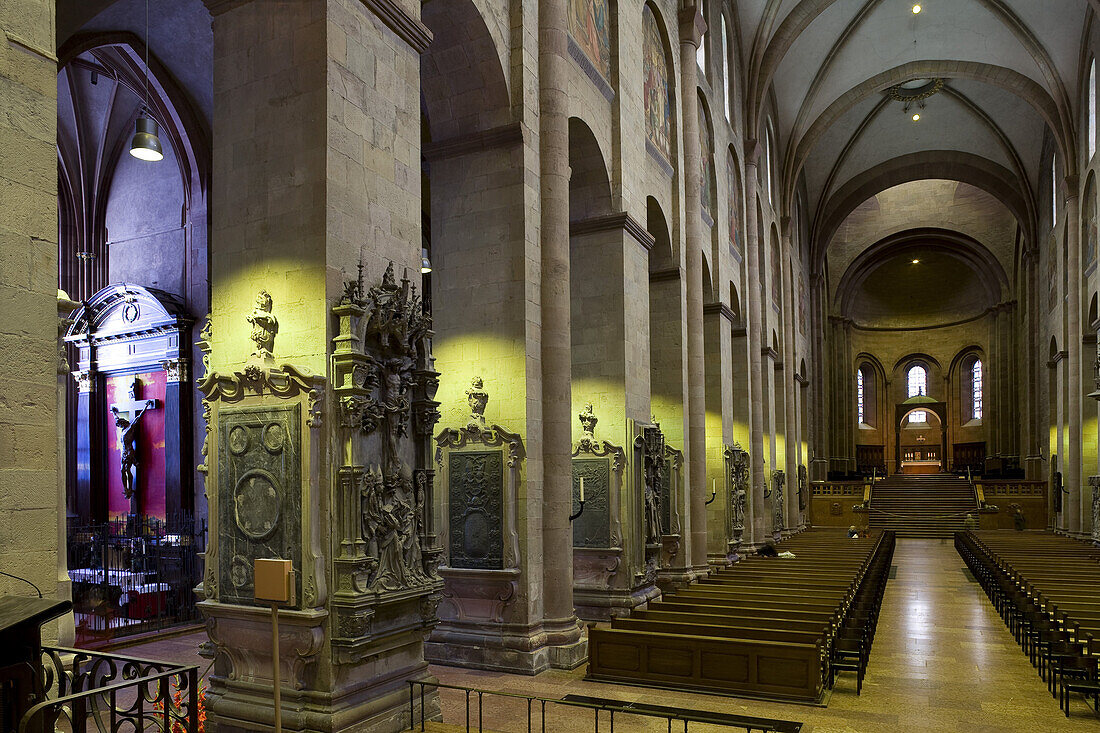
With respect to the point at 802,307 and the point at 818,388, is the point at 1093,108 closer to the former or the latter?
the point at 802,307

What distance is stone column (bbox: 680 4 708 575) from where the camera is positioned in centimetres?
1795

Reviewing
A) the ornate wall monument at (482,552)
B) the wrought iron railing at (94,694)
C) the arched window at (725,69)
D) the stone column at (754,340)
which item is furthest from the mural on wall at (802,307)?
the wrought iron railing at (94,694)

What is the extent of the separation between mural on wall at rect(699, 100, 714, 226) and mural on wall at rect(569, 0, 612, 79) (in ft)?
23.1

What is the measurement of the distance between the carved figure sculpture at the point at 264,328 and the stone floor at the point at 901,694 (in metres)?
3.97

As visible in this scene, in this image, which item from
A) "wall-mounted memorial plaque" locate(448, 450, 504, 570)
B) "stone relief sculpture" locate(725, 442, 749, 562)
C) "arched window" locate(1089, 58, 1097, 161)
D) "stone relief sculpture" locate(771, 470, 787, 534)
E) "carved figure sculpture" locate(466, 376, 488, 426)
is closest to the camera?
"wall-mounted memorial plaque" locate(448, 450, 504, 570)

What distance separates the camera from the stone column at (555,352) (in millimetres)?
11031

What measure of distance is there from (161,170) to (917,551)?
25307 mm

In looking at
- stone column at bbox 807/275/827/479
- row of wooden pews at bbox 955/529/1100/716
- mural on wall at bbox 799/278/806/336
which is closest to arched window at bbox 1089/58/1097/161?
row of wooden pews at bbox 955/529/1100/716

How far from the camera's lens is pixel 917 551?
95.8ft

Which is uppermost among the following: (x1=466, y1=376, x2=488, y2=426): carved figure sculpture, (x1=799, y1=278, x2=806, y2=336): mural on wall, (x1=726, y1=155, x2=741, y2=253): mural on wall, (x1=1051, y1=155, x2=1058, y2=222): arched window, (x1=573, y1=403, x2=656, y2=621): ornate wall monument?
(x1=1051, y1=155, x2=1058, y2=222): arched window

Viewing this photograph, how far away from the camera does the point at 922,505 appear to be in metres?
40.6

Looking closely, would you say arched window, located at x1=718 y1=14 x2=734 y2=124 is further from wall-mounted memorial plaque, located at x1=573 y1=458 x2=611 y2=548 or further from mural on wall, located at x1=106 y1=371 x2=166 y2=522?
mural on wall, located at x1=106 y1=371 x2=166 y2=522

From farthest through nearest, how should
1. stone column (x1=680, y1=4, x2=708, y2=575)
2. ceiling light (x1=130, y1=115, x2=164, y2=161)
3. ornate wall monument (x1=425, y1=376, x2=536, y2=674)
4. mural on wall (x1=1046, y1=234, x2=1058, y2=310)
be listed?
mural on wall (x1=1046, y1=234, x2=1058, y2=310) → stone column (x1=680, y1=4, x2=708, y2=575) → ceiling light (x1=130, y1=115, x2=164, y2=161) → ornate wall monument (x1=425, y1=376, x2=536, y2=674)

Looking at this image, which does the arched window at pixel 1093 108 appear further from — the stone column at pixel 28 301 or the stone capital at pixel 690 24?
the stone column at pixel 28 301
